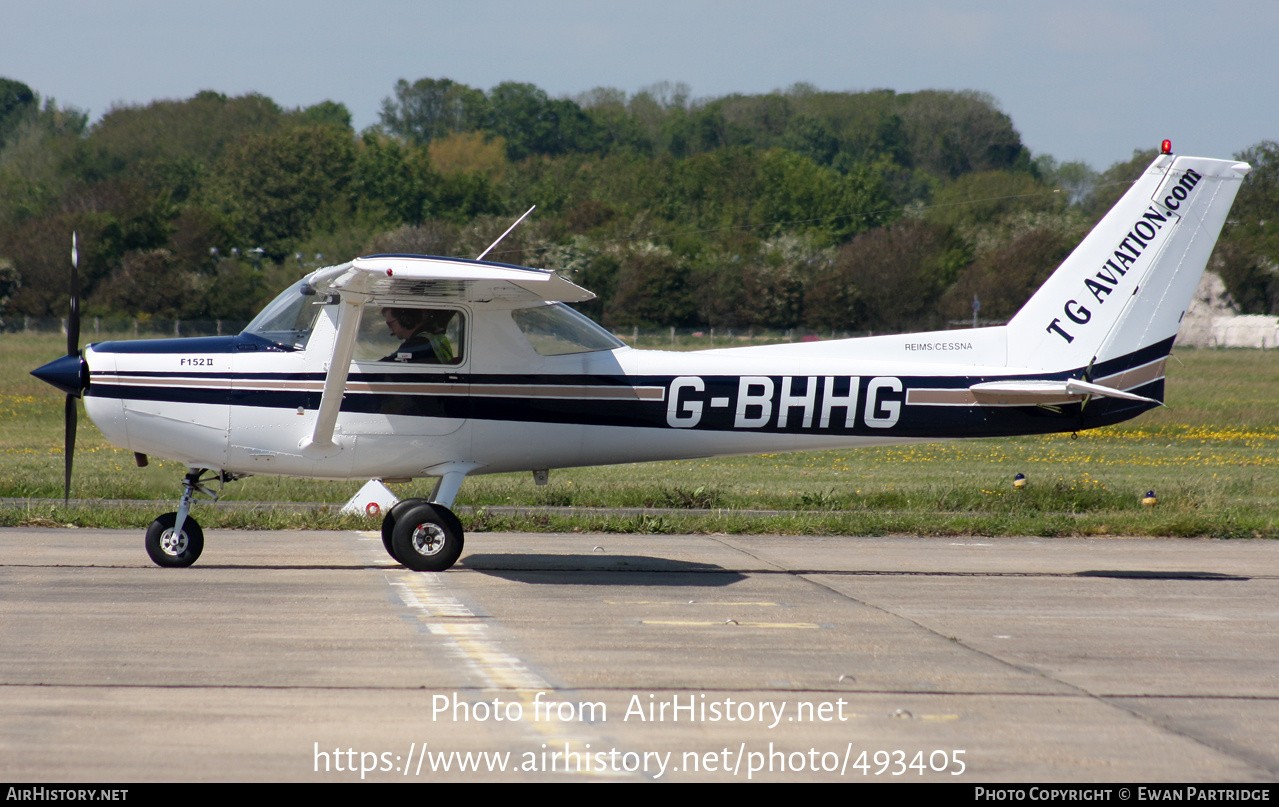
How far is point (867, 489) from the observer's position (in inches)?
662

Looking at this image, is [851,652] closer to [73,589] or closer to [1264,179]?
[73,589]

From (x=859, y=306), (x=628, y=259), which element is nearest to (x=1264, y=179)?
(x=859, y=306)

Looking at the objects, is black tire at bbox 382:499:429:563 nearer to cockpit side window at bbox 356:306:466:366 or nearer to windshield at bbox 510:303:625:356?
cockpit side window at bbox 356:306:466:366

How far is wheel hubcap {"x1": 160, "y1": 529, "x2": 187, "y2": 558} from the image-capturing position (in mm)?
9648

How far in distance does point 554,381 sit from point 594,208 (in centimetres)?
7591

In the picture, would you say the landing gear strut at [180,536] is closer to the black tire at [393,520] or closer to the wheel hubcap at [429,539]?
the black tire at [393,520]

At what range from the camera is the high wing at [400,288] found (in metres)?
8.59

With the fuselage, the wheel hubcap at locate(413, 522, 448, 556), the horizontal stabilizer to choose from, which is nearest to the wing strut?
the fuselage

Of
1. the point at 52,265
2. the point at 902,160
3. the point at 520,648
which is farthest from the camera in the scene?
the point at 902,160

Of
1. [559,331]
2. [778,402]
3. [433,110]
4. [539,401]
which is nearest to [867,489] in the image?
[778,402]

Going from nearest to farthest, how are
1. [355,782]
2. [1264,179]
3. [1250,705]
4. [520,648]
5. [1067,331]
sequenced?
[355,782]
[1250,705]
[520,648]
[1067,331]
[1264,179]

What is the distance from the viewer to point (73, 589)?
28.5 ft

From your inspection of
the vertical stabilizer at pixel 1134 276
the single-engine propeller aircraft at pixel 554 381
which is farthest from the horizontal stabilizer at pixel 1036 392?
the vertical stabilizer at pixel 1134 276

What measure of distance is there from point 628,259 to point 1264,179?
4183 centimetres
